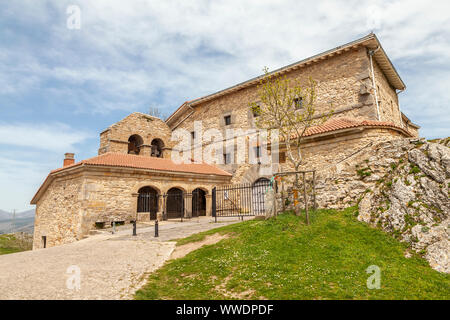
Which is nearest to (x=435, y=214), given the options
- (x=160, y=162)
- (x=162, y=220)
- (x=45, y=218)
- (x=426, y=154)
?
(x=426, y=154)

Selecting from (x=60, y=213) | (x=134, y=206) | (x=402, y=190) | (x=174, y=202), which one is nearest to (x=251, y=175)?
(x=174, y=202)

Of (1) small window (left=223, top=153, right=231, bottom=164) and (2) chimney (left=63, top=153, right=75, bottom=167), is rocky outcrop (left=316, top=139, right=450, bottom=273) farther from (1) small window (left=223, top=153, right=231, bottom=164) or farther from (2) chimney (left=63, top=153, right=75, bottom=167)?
(2) chimney (left=63, top=153, right=75, bottom=167)

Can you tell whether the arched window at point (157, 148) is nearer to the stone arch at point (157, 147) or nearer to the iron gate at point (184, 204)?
the stone arch at point (157, 147)

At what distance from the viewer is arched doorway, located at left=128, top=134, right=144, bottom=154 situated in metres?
23.0

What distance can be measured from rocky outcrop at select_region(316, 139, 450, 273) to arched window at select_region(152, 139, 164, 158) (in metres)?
16.4

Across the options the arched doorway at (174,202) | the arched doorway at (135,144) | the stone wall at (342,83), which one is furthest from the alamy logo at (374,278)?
the arched doorway at (135,144)

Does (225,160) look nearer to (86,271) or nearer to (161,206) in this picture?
(161,206)

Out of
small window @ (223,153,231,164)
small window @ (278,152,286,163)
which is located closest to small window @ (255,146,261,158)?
small window @ (223,153,231,164)

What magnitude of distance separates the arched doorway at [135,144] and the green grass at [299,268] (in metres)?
17.0

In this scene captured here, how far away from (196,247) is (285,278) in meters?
3.25

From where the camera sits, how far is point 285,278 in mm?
5289

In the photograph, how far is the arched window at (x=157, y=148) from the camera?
23.9 m

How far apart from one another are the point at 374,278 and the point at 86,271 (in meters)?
6.16
